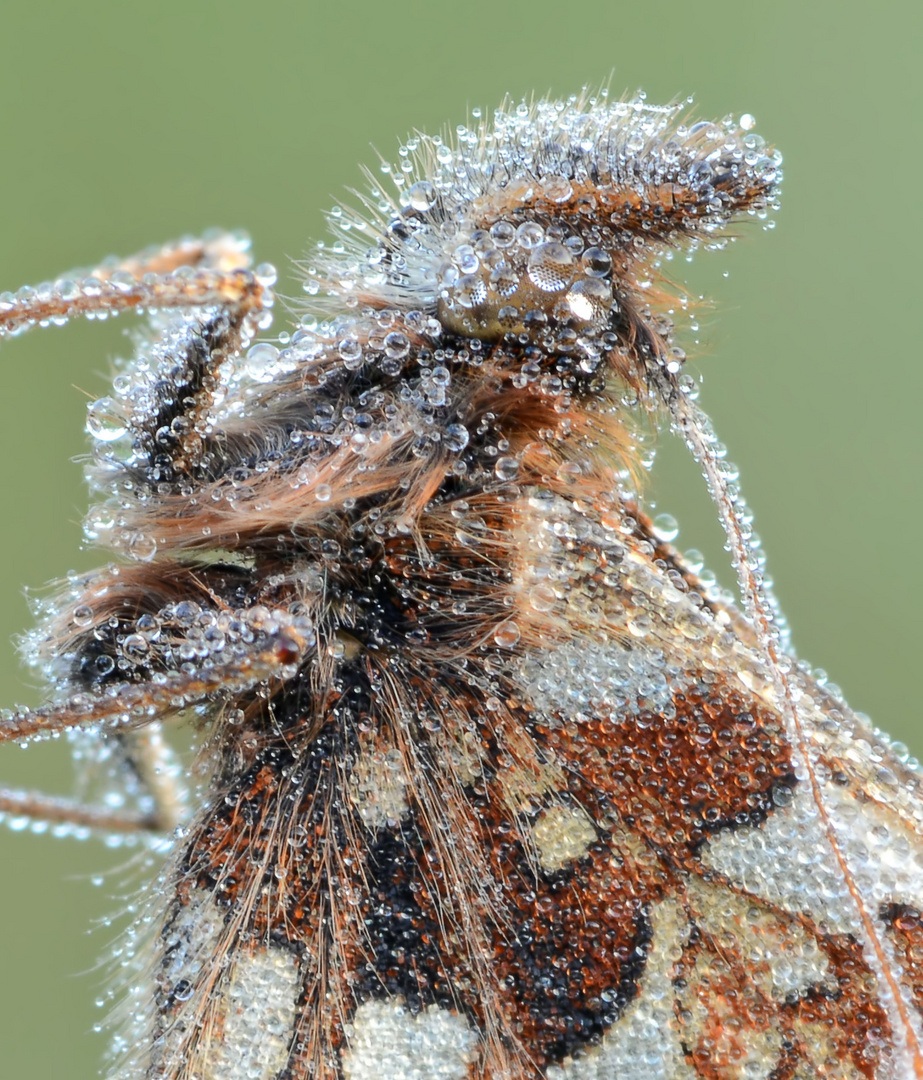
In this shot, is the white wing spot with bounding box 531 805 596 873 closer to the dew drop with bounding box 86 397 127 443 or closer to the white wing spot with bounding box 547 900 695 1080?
the white wing spot with bounding box 547 900 695 1080

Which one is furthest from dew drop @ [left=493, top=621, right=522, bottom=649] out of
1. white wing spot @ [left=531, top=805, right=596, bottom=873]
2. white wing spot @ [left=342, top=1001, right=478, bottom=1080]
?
white wing spot @ [left=342, top=1001, right=478, bottom=1080]

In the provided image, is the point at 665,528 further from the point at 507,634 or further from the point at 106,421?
the point at 106,421

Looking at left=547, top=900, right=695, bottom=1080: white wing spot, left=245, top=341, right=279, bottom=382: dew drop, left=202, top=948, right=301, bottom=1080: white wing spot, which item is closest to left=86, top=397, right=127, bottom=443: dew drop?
left=245, top=341, right=279, bottom=382: dew drop

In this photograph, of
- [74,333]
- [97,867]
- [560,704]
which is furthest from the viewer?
[97,867]

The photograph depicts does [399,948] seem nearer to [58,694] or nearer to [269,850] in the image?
[269,850]

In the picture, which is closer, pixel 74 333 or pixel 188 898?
pixel 188 898

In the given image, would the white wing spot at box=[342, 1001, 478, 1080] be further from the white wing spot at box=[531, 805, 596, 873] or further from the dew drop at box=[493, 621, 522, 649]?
the dew drop at box=[493, 621, 522, 649]

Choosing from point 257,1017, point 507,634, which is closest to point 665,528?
point 507,634

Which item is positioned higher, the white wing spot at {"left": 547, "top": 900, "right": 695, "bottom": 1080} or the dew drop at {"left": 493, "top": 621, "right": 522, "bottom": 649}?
the dew drop at {"left": 493, "top": 621, "right": 522, "bottom": 649}

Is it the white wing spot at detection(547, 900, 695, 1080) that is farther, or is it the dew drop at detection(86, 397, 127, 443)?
the dew drop at detection(86, 397, 127, 443)

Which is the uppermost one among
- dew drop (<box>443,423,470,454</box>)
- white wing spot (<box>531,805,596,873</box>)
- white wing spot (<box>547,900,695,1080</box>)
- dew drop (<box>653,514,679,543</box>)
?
dew drop (<box>443,423,470,454</box>)

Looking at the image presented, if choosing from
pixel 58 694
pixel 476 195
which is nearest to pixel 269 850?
pixel 58 694
